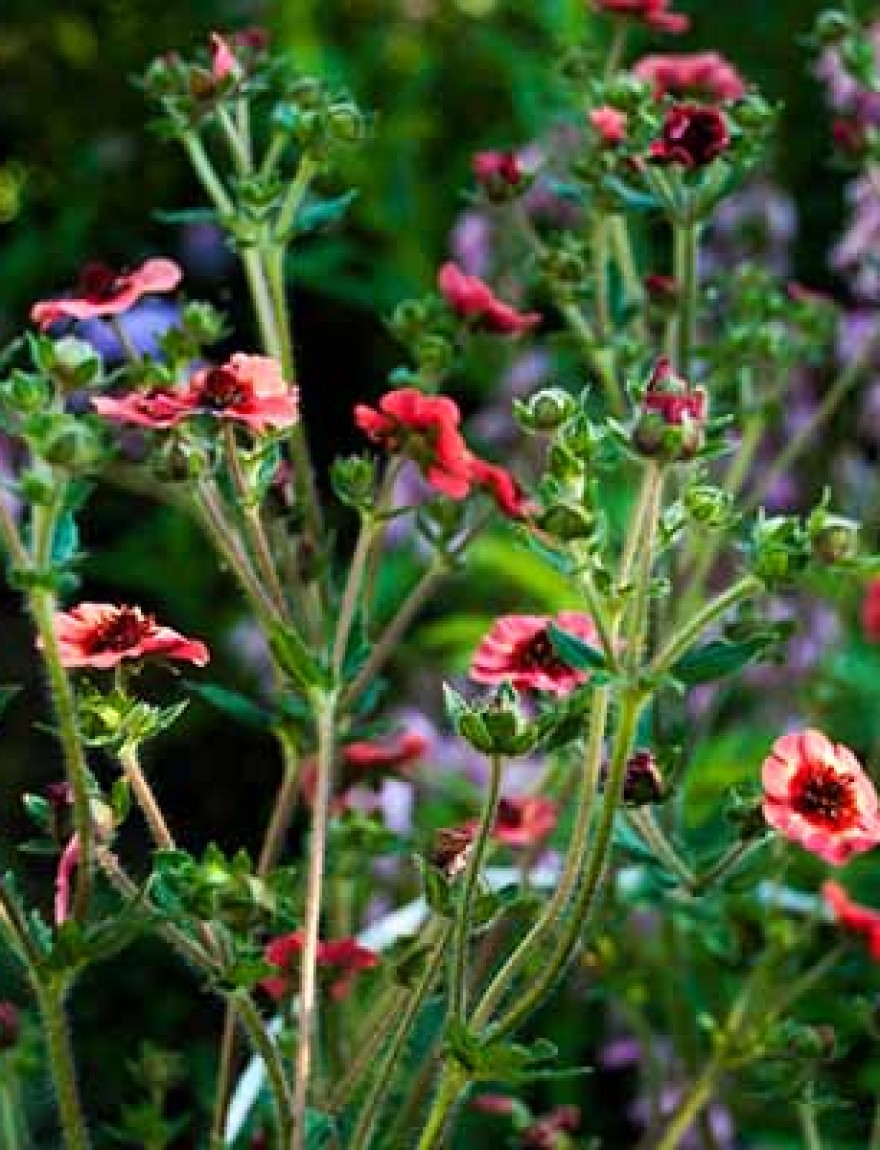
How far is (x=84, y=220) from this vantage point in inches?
84.2

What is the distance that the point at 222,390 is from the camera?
744mm

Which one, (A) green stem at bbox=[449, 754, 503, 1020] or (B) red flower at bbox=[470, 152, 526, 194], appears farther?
(B) red flower at bbox=[470, 152, 526, 194]

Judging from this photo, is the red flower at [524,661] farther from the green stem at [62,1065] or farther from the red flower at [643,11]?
the red flower at [643,11]

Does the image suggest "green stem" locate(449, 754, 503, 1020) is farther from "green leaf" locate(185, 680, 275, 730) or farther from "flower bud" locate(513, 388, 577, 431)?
"green leaf" locate(185, 680, 275, 730)

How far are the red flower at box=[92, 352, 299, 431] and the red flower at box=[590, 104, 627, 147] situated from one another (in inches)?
10.8

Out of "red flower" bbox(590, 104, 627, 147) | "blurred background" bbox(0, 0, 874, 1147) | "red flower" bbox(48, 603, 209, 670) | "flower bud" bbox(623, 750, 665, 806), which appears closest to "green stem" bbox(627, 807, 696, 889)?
"flower bud" bbox(623, 750, 665, 806)

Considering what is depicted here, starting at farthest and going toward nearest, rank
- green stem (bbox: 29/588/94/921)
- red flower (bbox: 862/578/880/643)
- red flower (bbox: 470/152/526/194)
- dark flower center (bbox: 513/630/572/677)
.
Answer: red flower (bbox: 862/578/880/643), red flower (bbox: 470/152/526/194), dark flower center (bbox: 513/630/572/677), green stem (bbox: 29/588/94/921)

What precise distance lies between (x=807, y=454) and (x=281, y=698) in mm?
1014

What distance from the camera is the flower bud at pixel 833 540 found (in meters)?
0.72

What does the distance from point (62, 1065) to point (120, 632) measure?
0.13 m

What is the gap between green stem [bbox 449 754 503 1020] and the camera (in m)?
0.67

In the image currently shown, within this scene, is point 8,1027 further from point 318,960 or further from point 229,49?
point 229,49

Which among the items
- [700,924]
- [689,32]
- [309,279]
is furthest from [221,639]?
[700,924]

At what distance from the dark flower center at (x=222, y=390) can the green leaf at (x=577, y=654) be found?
132 millimetres
